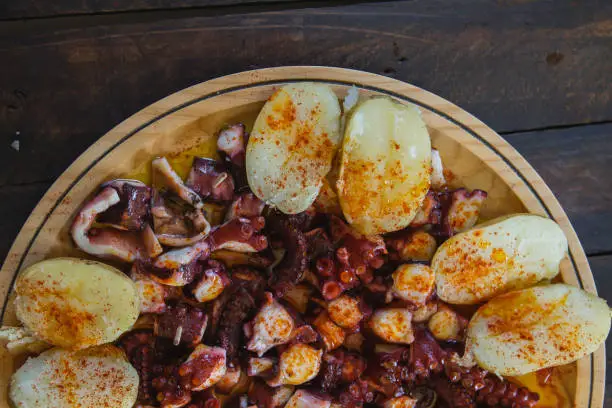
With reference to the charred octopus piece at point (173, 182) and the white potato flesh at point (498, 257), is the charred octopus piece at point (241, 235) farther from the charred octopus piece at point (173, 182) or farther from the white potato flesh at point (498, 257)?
the white potato flesh at point (498, 257)

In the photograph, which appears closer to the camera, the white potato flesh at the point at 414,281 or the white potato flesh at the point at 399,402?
the white potato flesh at the point at 414,281

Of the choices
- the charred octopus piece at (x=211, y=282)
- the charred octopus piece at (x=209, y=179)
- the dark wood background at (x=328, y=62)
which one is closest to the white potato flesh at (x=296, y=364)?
Result: the charred octopus piece at (x=211, y=282)

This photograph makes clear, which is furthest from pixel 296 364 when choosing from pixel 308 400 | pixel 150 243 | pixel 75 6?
pixel 75 6

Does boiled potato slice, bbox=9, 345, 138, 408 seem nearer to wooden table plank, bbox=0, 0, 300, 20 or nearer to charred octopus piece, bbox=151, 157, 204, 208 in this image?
charred octopus piece, bbox=151, 157, 204, 208

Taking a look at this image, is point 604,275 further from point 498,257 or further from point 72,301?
point 72,301

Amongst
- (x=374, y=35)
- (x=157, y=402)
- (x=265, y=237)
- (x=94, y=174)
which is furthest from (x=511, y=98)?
(x=157, y=402)

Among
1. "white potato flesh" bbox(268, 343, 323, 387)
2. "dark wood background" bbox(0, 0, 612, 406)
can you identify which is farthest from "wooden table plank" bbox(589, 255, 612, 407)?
"white potato flesh" bbox(268, 343, 323, 387)
